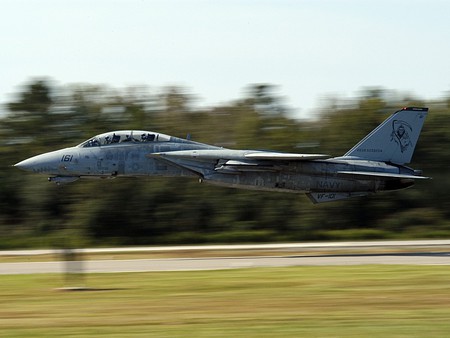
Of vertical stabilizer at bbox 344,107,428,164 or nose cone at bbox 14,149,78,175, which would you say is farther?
vertical stabilizer at bbox 344,107,428,164

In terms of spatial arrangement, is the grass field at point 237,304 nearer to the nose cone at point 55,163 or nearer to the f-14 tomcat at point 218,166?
the f-14 tomcat at point 218,166

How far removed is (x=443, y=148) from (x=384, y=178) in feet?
49.2

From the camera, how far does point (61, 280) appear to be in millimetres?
20812

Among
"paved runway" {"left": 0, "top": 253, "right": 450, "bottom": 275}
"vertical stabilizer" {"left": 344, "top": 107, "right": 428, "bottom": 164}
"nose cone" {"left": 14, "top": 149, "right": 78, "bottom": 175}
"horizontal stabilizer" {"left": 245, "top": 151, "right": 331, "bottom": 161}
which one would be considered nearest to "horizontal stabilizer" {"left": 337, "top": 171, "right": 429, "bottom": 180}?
"vertical stabilizer" {"left": 344, "top": 107, "right": 428, "bottom": 164}

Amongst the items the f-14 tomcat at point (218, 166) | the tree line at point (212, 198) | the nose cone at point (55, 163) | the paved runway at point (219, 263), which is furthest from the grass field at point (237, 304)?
the tree line at point (212, 198)

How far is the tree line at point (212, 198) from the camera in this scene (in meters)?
41.5

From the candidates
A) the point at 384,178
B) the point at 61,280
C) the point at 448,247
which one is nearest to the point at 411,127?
the point at 384,178

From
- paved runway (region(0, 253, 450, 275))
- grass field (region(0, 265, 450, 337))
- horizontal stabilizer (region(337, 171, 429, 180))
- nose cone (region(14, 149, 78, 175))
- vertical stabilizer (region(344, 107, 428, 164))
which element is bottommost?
paved runway (region(0, 253, 450, 275))

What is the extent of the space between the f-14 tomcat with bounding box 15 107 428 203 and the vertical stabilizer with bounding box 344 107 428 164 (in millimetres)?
272

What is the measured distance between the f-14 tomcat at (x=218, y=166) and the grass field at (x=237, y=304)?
9453 mm

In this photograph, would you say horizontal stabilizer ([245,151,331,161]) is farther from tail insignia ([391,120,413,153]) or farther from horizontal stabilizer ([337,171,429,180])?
tail insignia ([391,120,413,153])

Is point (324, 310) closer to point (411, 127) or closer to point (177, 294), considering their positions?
point (177, 294)

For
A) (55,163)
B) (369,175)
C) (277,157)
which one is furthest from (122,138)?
(369,175)

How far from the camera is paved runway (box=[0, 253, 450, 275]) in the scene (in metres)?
24.0
